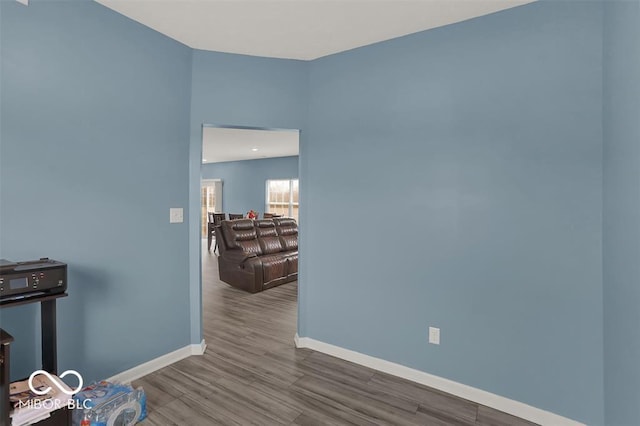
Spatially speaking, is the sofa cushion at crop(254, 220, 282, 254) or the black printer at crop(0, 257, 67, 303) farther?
the sofa cushion at crop(254, 220, 282, 254)

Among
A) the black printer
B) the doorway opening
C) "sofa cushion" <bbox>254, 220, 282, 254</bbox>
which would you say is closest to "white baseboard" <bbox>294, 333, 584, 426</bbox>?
the doorway opening

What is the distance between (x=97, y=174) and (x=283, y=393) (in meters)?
2.05

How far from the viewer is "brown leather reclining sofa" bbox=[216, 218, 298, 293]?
5090 mm

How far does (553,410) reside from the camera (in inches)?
82.4

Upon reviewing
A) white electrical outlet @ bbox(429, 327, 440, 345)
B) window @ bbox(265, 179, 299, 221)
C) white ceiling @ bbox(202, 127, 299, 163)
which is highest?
white ceiling @ bbox(202, 127, 299, 163)

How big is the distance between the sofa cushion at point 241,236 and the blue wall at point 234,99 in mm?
2388

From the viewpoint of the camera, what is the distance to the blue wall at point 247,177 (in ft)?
31.7

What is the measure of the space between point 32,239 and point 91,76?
1137 millimetres

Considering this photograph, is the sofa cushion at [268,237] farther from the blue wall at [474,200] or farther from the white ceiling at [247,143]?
the blue wall at [474,200]

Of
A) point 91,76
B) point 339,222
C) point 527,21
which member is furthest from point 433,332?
point 91,76

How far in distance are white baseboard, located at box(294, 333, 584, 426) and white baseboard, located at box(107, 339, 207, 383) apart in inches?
36.4

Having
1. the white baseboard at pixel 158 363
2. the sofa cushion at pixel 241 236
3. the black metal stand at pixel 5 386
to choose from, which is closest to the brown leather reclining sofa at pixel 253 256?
the sofa cushion at pixel 241 236

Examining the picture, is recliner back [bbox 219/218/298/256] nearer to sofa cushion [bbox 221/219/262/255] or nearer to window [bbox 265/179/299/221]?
sofa cushion [bbox 221/219/262/255]

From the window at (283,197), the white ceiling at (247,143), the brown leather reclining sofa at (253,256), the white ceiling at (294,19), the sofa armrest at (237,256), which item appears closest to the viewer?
the white ceiling at (294,19)
